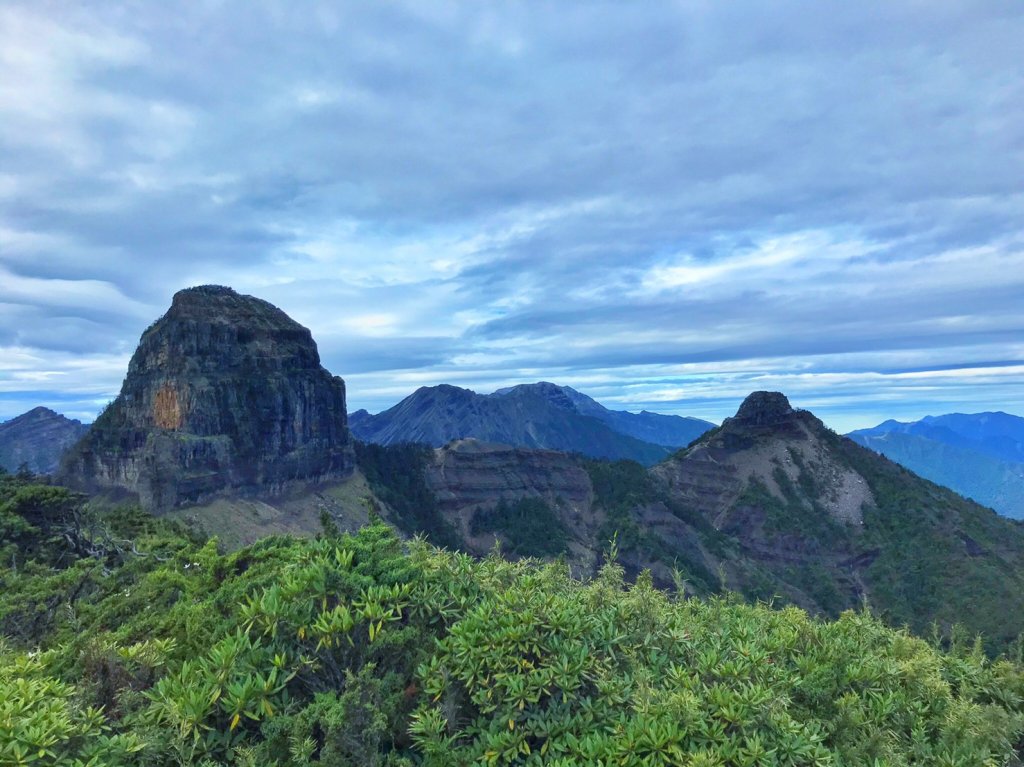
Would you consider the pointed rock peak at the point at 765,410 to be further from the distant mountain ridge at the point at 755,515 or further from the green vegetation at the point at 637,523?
the green vegetation at the point at 637,523

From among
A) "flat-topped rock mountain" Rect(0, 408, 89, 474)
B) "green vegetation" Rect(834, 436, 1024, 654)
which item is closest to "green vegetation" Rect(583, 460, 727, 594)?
"green vegetation" Rect(834, 436, 1024, 654)

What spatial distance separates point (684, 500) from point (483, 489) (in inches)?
1632

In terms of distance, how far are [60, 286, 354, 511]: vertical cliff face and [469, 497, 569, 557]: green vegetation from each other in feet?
99.4

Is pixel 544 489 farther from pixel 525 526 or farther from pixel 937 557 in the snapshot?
pixel 937 557

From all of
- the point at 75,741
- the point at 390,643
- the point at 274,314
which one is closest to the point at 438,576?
the point at 390,643

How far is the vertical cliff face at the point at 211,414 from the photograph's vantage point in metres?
89.4

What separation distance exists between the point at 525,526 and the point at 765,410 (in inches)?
2403

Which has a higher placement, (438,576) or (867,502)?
(438,576)

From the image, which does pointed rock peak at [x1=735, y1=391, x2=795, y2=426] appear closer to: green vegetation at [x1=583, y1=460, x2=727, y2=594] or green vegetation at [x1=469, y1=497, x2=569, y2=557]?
green vegetation at [x1=583, y1=460, x2=727, y2=594]

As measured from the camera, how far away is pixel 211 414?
3757 inches

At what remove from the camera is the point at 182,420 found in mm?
93812

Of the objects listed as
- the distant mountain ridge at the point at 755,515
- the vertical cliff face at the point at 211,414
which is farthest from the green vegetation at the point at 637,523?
the vertical cliff face at the point at 211,414

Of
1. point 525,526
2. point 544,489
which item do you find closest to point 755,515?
point 544,489

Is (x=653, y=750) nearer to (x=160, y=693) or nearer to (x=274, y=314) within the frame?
(x=160, y=693)
